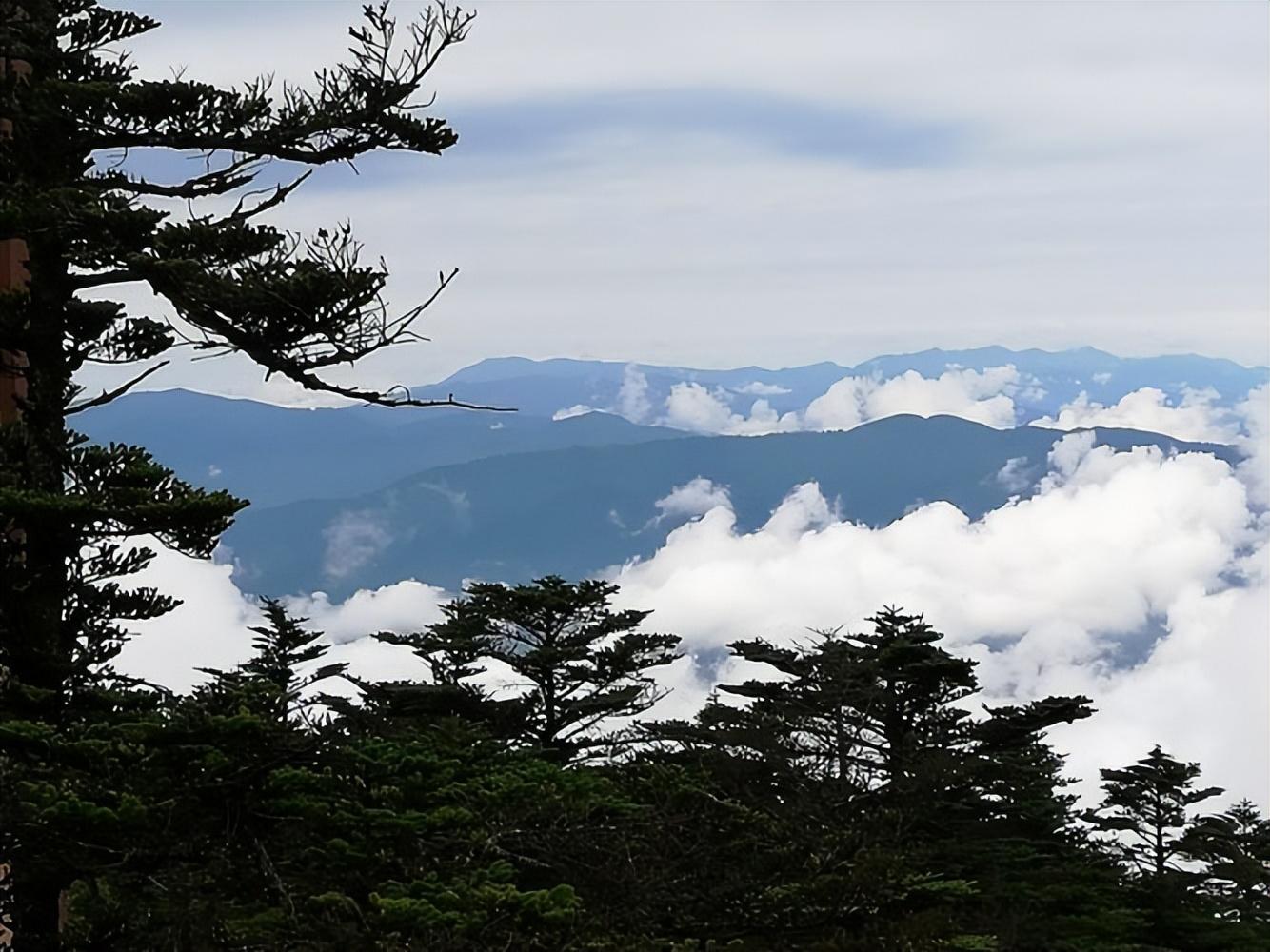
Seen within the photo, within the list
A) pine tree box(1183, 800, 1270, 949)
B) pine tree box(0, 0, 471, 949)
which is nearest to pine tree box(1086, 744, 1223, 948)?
pine tree box(1183, 800, 1270, 949)

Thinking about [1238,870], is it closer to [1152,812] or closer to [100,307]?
[1152,812]

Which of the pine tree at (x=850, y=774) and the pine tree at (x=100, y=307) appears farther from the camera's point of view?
the pine tree at (x=850, y=774)

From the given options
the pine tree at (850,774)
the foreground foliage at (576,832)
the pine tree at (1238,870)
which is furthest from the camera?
the pine tree at (1238,870)

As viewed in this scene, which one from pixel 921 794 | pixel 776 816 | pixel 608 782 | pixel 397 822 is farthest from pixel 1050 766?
pixel 397 822

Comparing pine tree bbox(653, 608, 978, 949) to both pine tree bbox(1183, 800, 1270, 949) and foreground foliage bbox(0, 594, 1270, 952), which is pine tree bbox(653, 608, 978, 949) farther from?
pine tree bbox(1183, 800, 1270, 949)

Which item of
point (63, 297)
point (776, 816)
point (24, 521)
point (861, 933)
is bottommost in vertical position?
point (861, 933)

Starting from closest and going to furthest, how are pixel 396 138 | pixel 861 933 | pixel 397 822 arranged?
pixel 397 822
pixel 396 138
pixel 861 933

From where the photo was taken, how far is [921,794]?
19156mm

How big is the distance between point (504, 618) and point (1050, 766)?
32.6ft

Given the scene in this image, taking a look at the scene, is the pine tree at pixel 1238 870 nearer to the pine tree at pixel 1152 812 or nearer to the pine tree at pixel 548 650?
the pine tree at pixel 1152 812

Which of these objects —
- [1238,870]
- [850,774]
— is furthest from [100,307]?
[1238,870]

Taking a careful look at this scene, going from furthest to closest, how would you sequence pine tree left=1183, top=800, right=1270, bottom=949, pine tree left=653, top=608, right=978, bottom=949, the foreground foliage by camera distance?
pine tree left=1183, top=800, right=1270, bottom=949 → pine tree left=653, top=608, right=978, bottom=949 → the foreground foliage

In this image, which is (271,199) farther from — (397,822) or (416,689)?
(416,689)

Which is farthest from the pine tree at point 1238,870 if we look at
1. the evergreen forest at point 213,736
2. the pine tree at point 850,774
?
the evergreen forest at point 213,736
